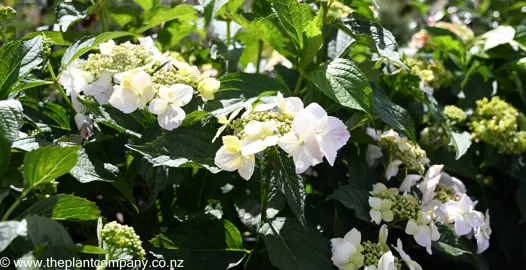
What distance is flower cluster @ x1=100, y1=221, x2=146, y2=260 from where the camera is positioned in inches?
29.5

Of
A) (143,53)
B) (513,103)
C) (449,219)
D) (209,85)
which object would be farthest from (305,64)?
(513,103)

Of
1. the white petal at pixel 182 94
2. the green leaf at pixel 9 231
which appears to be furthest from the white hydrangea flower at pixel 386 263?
the green leaf at pixel 9 231

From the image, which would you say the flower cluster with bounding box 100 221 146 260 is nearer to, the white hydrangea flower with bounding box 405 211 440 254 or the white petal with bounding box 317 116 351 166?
the white petal with bounding box 317 116 351 166

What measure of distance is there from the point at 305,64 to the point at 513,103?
0.83 m

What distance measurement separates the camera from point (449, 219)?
1078 millimetres

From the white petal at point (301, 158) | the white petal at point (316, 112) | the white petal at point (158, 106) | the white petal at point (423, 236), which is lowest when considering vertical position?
the white petal at point (423, 236)

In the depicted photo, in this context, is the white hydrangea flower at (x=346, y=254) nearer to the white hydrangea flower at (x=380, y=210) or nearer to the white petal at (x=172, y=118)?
the white hydrangea flower at (x=380, y=210)

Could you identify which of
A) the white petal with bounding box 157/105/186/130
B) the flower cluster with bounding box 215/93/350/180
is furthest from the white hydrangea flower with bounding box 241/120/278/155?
the white petal with bounding box 157/105/186/130

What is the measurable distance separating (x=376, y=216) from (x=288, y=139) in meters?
0.27

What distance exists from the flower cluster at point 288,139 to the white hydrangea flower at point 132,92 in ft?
0.47

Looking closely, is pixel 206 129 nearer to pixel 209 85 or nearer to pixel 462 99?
pixel 209 85

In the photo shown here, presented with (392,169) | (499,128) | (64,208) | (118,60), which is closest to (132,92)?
(118,60)

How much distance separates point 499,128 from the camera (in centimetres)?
134

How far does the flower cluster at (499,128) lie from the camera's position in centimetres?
134
